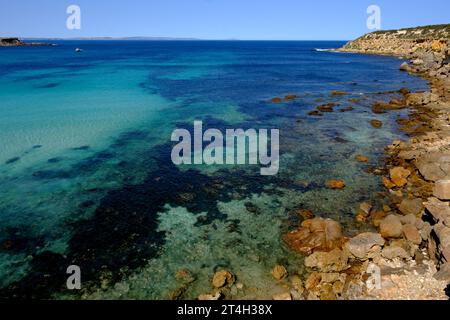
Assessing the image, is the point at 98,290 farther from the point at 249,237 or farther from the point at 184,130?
the point at 184,130

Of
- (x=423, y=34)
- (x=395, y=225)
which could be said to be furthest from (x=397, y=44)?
(x=395, y=225)

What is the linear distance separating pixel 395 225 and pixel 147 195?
44.1ft

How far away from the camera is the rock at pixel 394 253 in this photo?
13.9 meters

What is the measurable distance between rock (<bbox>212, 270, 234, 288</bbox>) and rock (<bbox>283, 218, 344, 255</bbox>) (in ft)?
11.5

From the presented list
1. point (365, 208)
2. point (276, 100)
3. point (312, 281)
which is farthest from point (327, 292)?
point (276, 100)

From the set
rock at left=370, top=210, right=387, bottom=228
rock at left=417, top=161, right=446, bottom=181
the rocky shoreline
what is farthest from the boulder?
rock at left=417, top=161, right=446, bottom=181

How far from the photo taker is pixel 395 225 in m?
15.5

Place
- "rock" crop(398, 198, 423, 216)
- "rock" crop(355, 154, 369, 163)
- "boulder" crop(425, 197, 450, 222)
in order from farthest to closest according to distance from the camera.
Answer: "rock" crop(355, 154, 369, 163) → "rock" crop(398, 198, 423, 216) → "boulder" crop(425, 197, 450, 222)

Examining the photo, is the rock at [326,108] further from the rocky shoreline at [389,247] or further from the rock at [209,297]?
the rock at [209,297]

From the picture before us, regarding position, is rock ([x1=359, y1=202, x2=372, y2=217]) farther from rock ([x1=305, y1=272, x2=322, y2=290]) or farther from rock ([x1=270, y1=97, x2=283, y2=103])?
rock ([x1=270, y1=97, x2=283, y2=103])

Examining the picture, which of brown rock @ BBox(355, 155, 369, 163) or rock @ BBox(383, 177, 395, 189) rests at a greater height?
brown rock @ BBox(355, 155, 369, 163)

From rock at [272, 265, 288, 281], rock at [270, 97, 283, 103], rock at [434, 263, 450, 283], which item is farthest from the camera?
rock at [270, 97, 283, 103]

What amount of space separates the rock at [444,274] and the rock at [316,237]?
150 inches

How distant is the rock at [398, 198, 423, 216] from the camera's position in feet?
56.6
